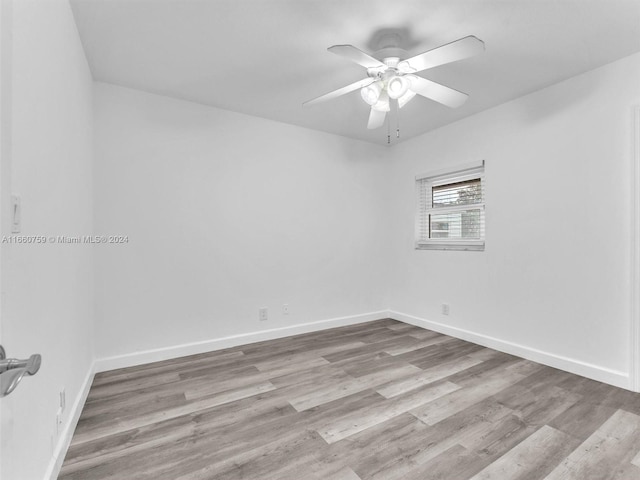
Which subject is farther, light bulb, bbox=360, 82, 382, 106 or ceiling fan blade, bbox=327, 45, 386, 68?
light bulb, bbox=360, 82, 382, 106

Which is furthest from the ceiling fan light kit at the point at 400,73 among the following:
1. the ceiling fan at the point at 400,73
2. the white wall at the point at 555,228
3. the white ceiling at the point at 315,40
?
the white wall at the point at 555,228

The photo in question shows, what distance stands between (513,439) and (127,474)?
1.96m

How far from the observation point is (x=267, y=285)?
11.0ft

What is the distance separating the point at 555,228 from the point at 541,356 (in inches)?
43.7

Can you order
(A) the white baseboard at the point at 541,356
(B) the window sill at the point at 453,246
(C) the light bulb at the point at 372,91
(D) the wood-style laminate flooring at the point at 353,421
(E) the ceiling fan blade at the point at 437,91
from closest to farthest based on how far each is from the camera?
(D) the wood-style laminate flooring at the point at 353,421 → (E) the ceiling fan blade at the point at 437,91 → (C) the light bulb at the point at 372,91 → (A) the white baseboard at the point at 541,356 → (B) the window sill at the point at 453,246

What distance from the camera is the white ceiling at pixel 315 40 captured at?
1773 mm

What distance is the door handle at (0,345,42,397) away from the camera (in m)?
0.57

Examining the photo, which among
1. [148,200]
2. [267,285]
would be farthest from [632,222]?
[148,200]

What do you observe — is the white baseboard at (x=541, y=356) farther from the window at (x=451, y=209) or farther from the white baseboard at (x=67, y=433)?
the white baseboard at (x=67, y=433)

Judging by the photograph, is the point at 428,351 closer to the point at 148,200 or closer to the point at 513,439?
the point at 513,439

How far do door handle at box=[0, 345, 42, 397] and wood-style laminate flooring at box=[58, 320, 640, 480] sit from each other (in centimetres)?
117

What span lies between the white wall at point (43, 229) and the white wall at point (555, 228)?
3313 mm

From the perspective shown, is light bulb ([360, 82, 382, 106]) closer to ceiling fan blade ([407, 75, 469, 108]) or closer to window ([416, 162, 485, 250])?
ceiling fan blade ([407, 75, 469, 108])

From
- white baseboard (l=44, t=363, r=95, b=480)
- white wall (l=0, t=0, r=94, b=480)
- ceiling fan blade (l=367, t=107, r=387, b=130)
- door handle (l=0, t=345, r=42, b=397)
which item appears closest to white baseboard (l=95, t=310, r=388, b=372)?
white baseboard (l=44, t=363, r=95, b=480)
